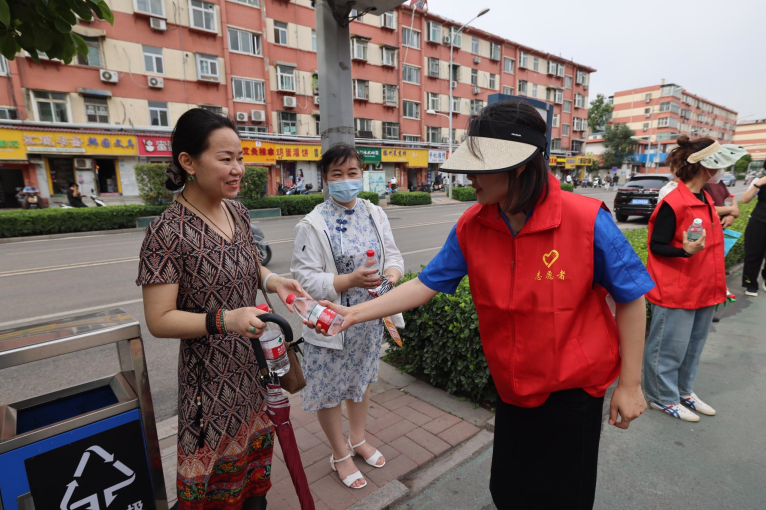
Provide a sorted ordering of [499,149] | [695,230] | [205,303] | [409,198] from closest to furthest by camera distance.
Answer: [499,149] < [205,303] < [695,230] < [409,198]

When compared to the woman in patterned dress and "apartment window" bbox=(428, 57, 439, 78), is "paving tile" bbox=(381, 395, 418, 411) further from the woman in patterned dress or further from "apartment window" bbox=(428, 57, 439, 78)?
"apartment window" bbox=(428, 57, 439, 78)

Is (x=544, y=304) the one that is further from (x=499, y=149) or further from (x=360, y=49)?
(x=360, y=49)

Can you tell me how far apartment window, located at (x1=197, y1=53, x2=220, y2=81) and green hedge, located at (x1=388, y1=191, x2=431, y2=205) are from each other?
11.4 metres

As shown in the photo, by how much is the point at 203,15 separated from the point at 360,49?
391 inches

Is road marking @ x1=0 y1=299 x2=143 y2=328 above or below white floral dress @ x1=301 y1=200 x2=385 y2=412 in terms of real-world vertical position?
below

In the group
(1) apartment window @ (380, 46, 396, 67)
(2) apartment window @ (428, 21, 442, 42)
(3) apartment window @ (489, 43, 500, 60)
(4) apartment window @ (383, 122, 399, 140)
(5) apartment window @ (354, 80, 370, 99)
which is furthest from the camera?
(3) apartment window @ (489, 43, 500, 60)

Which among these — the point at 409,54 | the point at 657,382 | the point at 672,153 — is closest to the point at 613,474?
the point at 657,382

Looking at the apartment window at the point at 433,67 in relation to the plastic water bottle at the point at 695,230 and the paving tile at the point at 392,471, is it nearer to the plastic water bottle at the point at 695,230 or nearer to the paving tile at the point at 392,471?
the plastic water bottle at the point at 695,230

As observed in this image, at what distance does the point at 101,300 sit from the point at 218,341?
567 cm

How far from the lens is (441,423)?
9.73 ft

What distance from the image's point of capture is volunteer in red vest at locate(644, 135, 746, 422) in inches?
109

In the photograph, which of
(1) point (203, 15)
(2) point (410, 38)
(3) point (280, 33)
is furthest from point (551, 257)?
(2) point (410, 38)

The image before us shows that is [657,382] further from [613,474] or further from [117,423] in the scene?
[117,423]

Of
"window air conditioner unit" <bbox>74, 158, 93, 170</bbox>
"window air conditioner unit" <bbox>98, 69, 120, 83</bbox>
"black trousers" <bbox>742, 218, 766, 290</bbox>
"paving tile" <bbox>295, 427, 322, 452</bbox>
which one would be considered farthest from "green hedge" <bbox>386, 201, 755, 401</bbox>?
"window air conditioner unit" <bbox>98, 69, 120, 83</bbox>
